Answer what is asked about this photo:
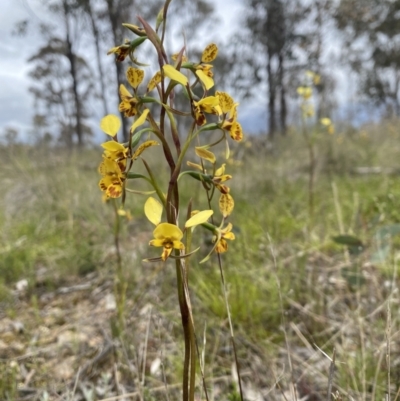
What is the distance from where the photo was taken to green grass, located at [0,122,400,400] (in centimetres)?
105

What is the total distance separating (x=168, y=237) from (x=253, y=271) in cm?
96

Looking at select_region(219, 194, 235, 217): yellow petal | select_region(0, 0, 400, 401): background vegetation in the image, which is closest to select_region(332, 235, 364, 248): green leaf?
select_region(0, 0, 400, 401): background vegetation

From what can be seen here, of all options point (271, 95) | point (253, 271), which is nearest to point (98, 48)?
point (271, 95)

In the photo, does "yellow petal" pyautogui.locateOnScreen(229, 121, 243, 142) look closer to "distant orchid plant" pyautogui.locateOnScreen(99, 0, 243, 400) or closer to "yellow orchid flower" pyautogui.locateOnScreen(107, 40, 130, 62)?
"distant orchid plant" pyautogui.locateOnScreen(99, 0, 243, 400)

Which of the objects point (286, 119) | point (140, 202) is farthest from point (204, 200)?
point (286, 119)

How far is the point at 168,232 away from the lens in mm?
527

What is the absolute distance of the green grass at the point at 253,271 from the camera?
41.4 inches

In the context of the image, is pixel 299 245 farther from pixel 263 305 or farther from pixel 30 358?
pixel 30 358

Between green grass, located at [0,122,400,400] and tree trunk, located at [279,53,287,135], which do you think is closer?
green grass, located at [0,122,400,400]

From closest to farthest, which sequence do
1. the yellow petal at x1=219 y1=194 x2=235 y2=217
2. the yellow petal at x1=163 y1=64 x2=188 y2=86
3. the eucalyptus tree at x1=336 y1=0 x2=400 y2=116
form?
1. the yellow petal at x1=163 y1=64 x2=188 y2=86
2. the yellow petal at x1=219 y1=194 x2=235 y2=217
3. the eucalyptus tree at x1=336 y1=0 x2=400 y2=116

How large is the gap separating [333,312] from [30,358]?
106 centimetres

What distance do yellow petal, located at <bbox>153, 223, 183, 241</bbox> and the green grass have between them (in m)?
0.25

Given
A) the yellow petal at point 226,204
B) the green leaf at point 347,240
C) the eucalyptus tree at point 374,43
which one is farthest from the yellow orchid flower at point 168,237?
the eucalyptus tree at point 374,43

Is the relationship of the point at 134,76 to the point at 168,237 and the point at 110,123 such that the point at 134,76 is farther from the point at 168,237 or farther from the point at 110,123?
the point at 168,237
